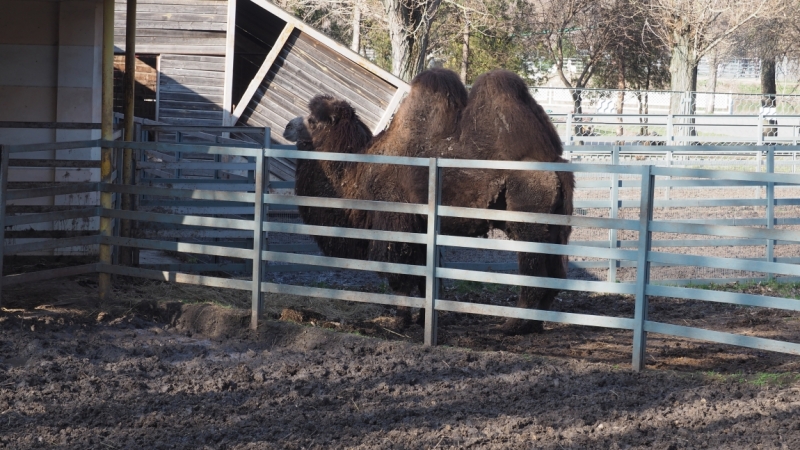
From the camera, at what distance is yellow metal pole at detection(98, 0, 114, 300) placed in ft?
26.3

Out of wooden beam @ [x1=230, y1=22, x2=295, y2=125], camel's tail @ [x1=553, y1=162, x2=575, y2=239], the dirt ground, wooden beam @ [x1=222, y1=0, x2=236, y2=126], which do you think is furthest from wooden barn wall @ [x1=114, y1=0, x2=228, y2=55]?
camel's tail @ [x1=553, y1=162, x2=575, y2=239]

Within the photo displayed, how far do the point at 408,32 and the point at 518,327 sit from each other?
477 inches

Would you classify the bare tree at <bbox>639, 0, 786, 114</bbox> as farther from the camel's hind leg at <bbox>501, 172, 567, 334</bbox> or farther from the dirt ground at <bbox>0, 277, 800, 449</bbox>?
the dirt ground at <bbox>0, 277, 800, 449</bbox>

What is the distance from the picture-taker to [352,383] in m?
5.70

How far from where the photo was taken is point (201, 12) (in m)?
17.3

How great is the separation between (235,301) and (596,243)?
4.57 metres

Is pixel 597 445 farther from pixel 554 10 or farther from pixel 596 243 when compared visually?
pixel 554 10

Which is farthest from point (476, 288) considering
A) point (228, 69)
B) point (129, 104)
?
point (228, 69)

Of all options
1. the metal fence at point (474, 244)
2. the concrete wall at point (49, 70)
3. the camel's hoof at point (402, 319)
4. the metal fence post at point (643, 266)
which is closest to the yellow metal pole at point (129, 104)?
the metal fence at point (474, 244)

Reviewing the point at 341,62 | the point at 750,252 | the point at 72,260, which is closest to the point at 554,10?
the point at 341,62

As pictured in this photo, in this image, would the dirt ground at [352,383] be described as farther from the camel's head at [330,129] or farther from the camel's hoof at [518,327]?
the camel's head at [330,129]

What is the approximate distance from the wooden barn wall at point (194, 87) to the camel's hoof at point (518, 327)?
37.3 ft

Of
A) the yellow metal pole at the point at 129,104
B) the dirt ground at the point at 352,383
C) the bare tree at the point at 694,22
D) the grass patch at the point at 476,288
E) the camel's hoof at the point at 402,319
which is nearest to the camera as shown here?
the dirt ground at the point at 352,383

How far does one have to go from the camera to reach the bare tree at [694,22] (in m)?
30.1
